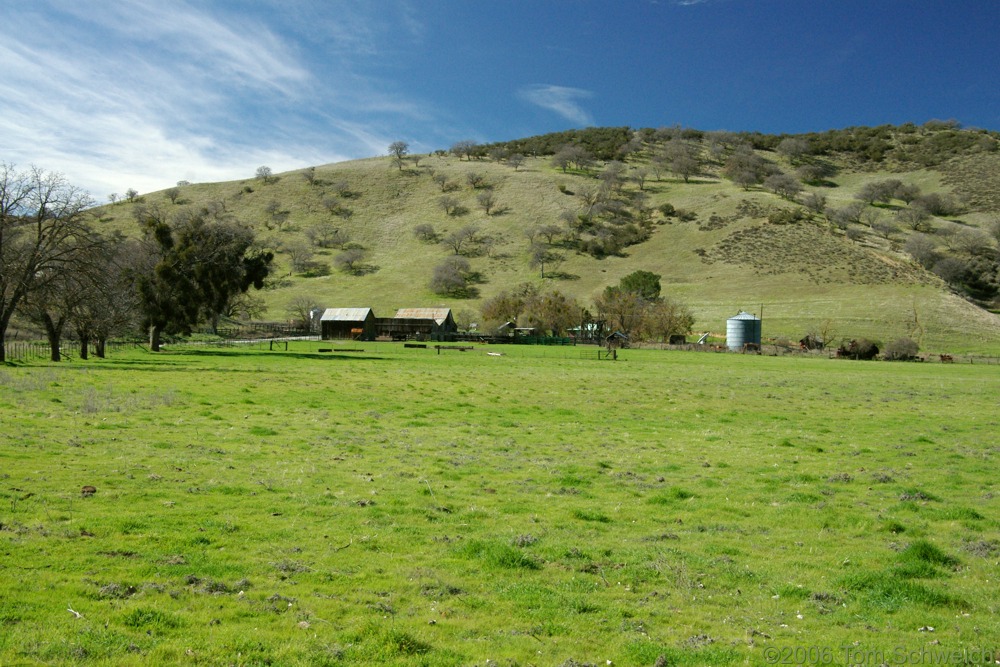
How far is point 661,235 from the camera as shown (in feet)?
477

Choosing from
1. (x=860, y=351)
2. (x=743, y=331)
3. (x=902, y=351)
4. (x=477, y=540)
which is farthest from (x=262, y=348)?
(x=902, y=351)

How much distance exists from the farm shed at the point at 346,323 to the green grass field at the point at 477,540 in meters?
85.8

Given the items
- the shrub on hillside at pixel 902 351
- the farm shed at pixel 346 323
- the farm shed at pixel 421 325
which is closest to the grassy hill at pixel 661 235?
the farm shed at pixel 421 325

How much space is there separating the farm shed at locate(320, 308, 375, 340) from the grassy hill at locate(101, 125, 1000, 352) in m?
11.8

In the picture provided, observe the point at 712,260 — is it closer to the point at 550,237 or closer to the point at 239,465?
the point at 550,237

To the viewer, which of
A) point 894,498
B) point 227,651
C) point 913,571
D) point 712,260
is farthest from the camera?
point 712,260

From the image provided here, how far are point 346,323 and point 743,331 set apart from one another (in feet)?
200

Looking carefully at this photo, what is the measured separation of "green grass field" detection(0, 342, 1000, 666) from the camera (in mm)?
6055

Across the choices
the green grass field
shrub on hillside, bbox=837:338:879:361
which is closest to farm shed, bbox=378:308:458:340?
shrub on hillside, bbox=837:338:879:361

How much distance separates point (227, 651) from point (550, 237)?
14347 cm

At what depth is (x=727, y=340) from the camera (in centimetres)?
9188

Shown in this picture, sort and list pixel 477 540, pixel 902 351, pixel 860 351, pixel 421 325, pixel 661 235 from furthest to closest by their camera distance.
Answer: pixel 661 235, pixel 421 325, pixel 860 351, pixel 902 351, pixel 477 540

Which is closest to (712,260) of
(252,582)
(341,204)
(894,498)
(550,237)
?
(550,237)

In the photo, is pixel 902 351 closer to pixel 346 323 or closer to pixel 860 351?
pixel 860 351
